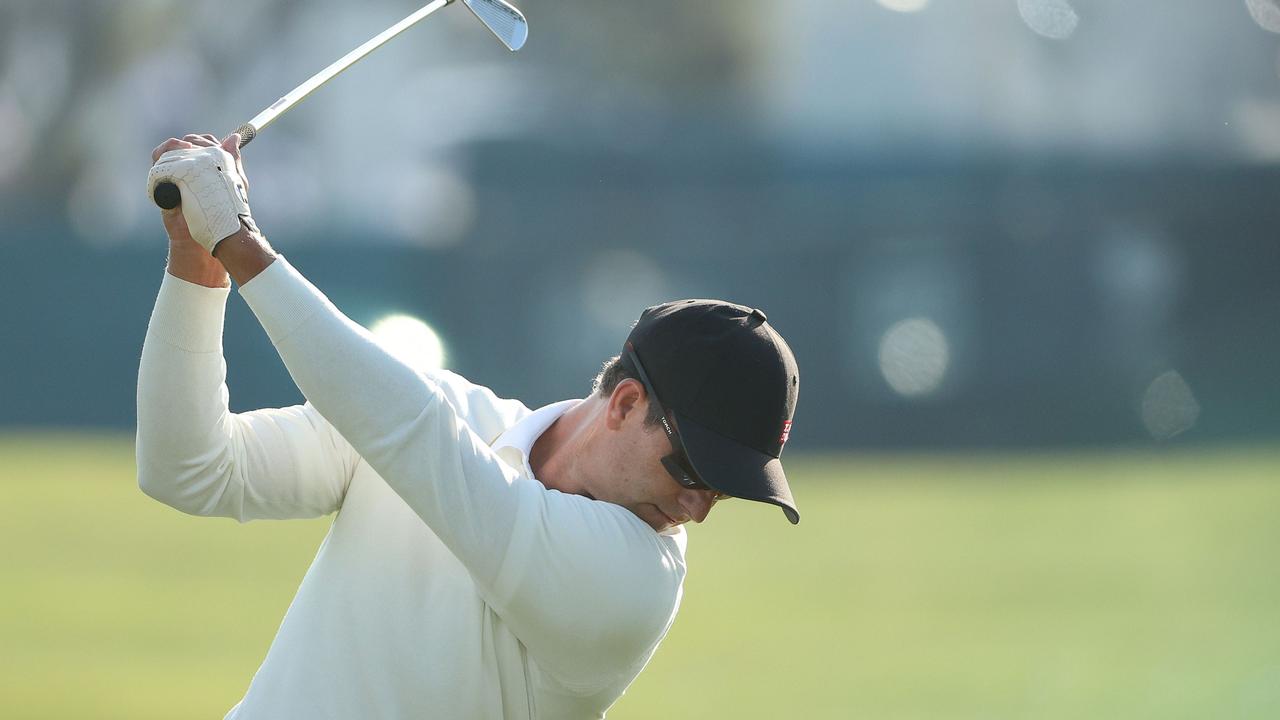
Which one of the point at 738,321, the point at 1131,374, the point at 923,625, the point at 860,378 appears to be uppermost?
the point at 738,321

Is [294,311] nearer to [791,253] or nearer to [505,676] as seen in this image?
[505,676]

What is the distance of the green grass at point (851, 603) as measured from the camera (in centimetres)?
649

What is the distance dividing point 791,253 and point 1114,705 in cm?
1201

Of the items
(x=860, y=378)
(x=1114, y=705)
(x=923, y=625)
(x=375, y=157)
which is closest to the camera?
(x=1114, y=705)

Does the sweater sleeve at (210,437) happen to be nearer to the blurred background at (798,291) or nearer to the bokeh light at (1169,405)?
the blurred background at (798,291)

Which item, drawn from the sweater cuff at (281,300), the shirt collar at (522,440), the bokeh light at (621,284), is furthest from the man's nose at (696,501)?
the bokeh light at (621,284)

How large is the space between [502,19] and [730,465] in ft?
4.64

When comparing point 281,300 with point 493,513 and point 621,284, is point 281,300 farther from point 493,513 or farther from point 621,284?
point 621,284

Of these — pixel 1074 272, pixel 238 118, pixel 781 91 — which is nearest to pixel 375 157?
pixel 238 118

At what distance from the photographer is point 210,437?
228 cm

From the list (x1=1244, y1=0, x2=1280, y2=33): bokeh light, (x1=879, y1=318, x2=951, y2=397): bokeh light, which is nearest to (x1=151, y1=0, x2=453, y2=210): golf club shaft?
(x1=879, y1=318, x2=951, y2=397): bokeh light

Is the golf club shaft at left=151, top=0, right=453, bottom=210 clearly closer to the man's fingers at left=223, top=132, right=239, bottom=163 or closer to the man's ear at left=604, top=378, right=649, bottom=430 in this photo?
the man's fingers at left=223, top=132, right=239, bottom=163

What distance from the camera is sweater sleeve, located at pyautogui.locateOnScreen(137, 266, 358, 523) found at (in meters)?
2.24

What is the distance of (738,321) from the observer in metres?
2.43
